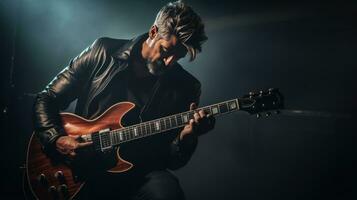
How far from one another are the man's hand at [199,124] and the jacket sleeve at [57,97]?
2.74ft

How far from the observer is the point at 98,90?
2.51 meters

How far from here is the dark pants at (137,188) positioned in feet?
7.52

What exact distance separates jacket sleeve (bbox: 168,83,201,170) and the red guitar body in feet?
0.93

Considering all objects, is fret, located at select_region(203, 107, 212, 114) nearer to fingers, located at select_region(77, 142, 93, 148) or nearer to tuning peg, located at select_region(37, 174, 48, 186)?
fingers, located at select_region(77, 142, 93, 148)

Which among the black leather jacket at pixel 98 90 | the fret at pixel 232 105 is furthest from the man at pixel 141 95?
the fret at pixel 232 105

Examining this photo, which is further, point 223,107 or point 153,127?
point 153,127

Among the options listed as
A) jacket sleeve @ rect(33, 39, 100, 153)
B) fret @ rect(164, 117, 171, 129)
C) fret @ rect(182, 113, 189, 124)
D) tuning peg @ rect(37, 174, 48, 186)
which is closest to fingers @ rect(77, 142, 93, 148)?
jacket sleeve @ rect(33, 39, 100, 153)

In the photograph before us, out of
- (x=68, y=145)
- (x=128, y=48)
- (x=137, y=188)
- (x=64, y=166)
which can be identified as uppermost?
(x=128, y=48)

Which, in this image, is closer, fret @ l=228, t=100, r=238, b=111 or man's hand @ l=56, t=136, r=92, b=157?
fret @ l=228, t=100, r=238, b=111

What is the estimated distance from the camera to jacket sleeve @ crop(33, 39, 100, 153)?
2.51 metres

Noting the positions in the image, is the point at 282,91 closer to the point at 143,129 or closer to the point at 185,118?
the point at 185,118

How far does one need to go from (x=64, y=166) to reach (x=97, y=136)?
304 mm

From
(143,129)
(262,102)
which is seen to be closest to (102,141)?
(143,129)

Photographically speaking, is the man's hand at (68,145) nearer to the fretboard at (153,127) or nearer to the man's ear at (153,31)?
the fretboard at (153,127)
